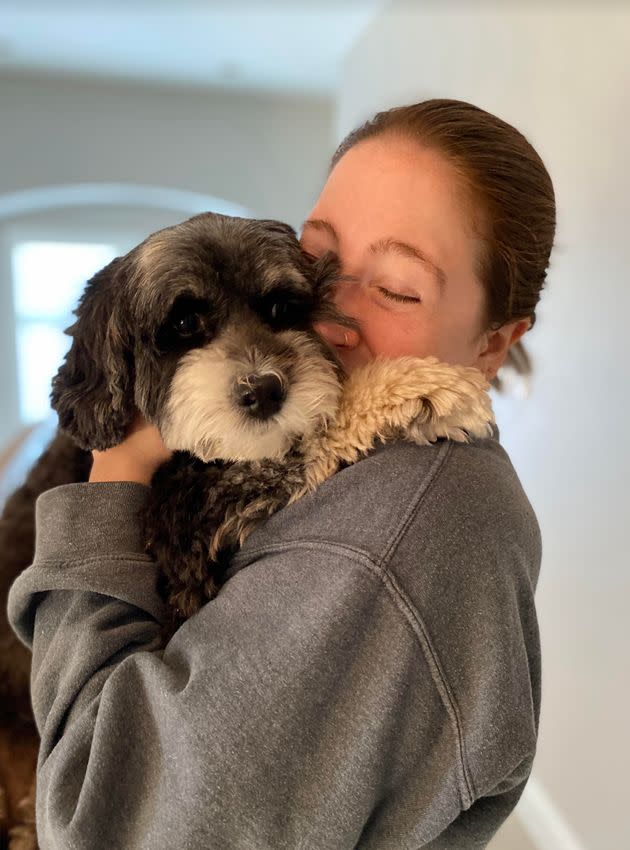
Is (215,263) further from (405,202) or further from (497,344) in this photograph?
(497,344)

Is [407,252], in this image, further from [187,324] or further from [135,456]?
[135,456]

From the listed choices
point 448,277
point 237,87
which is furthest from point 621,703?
point 237,87

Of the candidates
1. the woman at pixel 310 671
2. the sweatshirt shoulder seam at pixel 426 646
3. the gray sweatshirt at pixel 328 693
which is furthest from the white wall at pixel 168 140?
the sweatshirt shoulder seam at pixel 426 646

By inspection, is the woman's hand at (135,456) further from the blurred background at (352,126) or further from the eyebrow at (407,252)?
the eyebrow at (407,252)

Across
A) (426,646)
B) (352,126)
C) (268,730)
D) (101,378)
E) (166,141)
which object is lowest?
(268,730)

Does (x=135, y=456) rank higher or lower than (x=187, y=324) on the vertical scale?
lower

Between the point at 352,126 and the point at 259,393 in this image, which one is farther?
the point at 352,126

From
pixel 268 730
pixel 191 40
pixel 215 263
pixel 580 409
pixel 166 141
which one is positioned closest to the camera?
pixel 268 730

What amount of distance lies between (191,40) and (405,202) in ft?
16.0

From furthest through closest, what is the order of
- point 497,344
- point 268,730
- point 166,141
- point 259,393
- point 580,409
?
point 166,141, point 580,409, point 497,344, point 259,393, point 268,730

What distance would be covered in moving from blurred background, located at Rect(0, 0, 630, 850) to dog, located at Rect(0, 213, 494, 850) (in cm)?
32

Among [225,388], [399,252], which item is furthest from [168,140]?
[225,388]

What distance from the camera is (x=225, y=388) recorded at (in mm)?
1205

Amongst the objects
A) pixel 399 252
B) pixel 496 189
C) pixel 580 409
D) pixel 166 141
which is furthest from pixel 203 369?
pixel 166 141
